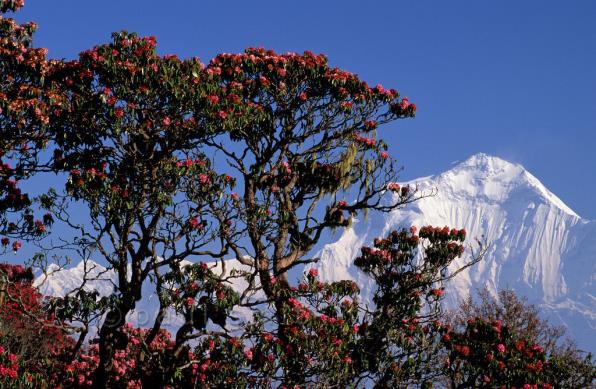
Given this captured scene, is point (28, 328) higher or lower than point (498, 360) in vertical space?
lower

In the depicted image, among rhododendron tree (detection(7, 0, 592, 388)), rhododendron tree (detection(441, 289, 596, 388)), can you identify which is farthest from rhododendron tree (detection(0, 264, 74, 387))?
rhododendron tree (detection(441, 289, 596, 388))

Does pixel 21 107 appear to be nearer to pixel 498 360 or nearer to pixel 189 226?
pixel 189 226

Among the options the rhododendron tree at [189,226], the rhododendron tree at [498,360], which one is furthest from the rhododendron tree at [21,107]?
the rhododendron tree at [498,360]

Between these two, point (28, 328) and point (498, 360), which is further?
point (28, 328)

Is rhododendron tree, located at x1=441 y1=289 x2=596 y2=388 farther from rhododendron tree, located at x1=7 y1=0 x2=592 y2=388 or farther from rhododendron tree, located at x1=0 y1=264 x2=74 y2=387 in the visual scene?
rhododendron tree, located at x1=0 y1=264 x2=74 y2=387

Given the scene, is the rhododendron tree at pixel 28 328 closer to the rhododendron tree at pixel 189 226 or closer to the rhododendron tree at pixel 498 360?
the rhododendron tree at pixel 189 226

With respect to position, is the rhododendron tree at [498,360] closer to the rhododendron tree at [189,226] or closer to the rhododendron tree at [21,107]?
the rhododendron tree at [189,226]

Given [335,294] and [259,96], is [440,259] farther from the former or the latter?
[259,96]

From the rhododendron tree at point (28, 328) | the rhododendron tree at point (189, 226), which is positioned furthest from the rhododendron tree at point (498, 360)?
the rhododendron tree at point (28, 328)

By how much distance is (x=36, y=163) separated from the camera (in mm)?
18000

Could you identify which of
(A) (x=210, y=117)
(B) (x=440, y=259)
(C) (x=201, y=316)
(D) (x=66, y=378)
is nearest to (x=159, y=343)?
(D) (x=66, y=378)

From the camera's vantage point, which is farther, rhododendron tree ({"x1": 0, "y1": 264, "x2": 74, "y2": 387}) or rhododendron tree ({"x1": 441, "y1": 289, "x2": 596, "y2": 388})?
rhododendron tree ({"x1": 441, "y1": 289, "x2": 596, "y2": 388})

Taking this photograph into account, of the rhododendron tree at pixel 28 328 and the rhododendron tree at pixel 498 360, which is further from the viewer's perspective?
the rhododendron tree at pixel 498 360

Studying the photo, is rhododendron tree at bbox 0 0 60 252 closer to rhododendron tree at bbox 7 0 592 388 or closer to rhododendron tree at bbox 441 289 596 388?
rhododendron tree at bbox 7 0 592 388
